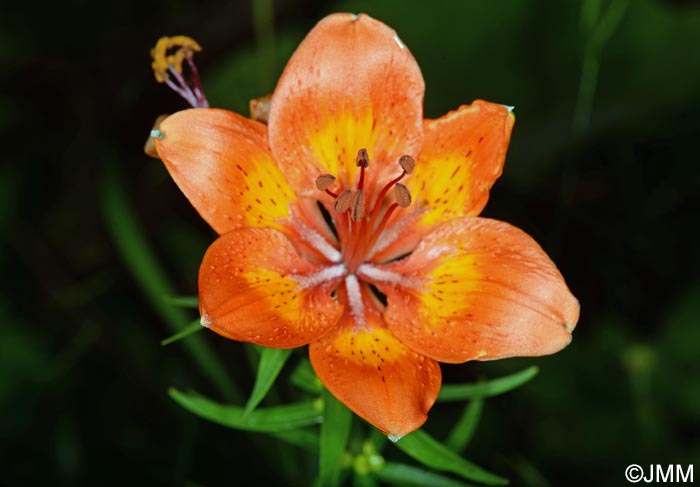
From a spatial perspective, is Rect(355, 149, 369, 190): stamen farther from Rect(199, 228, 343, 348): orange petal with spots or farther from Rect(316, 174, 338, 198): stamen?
Rect(199, 228, 343, 348): orange petal with spots

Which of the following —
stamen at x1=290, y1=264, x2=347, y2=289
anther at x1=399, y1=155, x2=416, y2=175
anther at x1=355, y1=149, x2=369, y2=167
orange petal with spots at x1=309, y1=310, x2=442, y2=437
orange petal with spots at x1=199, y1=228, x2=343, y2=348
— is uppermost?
anther at x1=355, y1=149, x2=369, y2=167

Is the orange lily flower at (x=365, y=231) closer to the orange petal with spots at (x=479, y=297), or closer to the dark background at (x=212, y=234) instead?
the orange petal with spots at (x=479, y=297)

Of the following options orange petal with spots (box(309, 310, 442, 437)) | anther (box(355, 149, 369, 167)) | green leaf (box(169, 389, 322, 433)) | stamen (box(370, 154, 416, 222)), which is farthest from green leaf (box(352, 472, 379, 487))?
anther (box(355, 149, 369, 167))

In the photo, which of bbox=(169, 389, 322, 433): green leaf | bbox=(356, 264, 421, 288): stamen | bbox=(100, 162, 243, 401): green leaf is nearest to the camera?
bbox=(169, 389, 322, 433): green leaf

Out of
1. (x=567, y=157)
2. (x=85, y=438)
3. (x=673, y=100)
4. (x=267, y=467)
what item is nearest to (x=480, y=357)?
(x=267, y=467)

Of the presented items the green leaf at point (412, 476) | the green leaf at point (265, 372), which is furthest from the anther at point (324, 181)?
the green leaf at point (412, 476)

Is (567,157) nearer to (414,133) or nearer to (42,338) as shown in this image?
(414,133)
